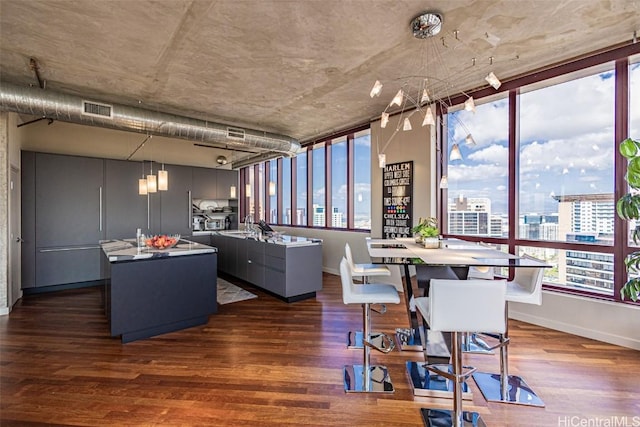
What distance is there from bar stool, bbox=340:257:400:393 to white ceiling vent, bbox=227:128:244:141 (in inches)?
141

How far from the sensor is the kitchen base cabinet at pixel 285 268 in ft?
14.5

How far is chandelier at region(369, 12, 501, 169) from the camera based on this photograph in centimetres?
258

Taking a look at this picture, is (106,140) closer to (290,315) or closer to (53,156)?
(53,156)

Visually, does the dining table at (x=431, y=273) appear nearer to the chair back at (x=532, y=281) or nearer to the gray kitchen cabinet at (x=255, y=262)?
the chair back at (x=532, y=281)

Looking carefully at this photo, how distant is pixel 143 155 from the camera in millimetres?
6488

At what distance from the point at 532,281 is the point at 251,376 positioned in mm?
2399

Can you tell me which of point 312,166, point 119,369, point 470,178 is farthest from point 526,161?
point 119,369

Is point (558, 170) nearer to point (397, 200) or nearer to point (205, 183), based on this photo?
point (397, 200)

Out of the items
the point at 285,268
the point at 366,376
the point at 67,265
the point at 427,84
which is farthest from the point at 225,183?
the point at 366,376

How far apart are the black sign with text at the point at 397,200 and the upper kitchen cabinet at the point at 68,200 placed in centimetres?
517

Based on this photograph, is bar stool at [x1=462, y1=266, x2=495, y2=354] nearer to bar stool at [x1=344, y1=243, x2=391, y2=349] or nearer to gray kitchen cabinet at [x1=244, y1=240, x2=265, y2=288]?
bar stool at [x1=344, y1=243, x2=391, y2=349]

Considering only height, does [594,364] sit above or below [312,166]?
below

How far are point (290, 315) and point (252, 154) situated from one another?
187 inches
